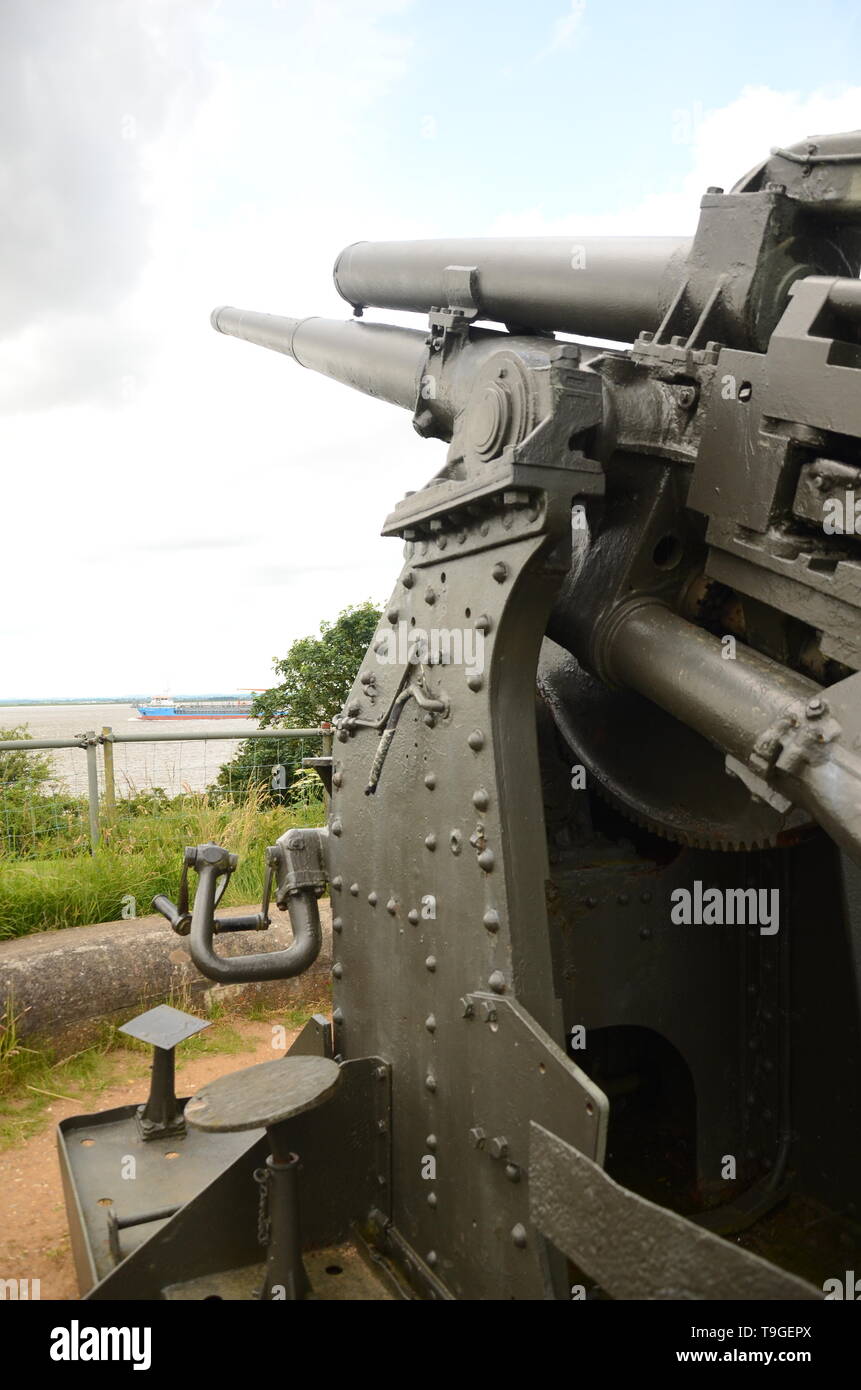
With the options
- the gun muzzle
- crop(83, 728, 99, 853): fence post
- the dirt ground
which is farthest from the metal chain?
crop(83, 728, 99, 853): fence post

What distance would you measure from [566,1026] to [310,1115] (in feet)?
2.55

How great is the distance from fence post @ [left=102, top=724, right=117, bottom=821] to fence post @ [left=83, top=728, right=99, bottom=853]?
107 mm

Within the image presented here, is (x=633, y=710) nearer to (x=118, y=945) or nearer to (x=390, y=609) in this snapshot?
(x=390, y=609)

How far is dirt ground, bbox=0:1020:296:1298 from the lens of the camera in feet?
12.5

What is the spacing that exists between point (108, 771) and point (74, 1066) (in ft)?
11.2

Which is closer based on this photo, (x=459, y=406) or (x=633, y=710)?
(x=633, y=710)

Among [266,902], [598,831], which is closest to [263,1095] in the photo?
[266,902]

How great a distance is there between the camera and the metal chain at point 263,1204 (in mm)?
2939

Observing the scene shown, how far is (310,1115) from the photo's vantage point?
3.09 meters

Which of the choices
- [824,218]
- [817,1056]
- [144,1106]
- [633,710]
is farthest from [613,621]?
[144,1106]

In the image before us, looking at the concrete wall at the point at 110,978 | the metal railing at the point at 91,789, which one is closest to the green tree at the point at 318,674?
the metal railing at the point at 91,789

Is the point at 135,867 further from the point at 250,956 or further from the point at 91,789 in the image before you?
the point at 250,956

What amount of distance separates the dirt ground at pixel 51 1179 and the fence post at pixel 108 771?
9.63ft

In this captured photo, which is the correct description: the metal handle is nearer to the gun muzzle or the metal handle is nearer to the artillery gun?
the artillery gun
